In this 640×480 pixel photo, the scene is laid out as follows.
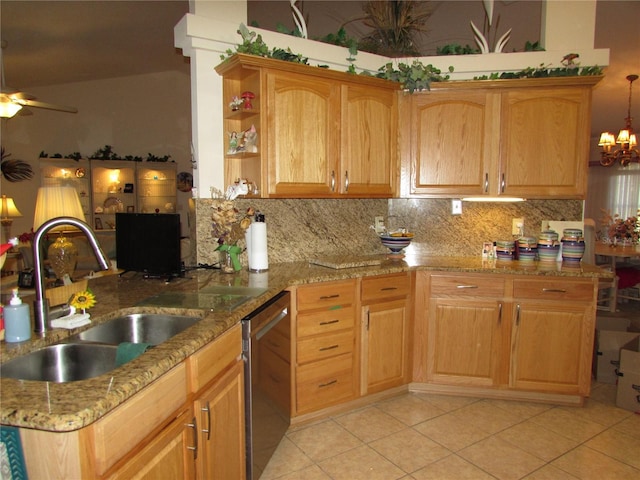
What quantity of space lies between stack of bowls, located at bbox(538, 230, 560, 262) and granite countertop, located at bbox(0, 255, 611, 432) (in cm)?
9

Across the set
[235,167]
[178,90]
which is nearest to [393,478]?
[235,167]

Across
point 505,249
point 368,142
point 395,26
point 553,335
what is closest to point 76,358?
point 368,142

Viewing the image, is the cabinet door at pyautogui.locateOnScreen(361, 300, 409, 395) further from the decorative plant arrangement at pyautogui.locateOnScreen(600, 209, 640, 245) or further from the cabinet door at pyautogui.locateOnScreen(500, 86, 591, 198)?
the decorative plant arrangement at pyautogui.locateOnScreen(600, 209, 640, 245)

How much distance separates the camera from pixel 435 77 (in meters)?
3.11

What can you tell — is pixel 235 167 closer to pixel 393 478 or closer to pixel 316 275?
pixel 316 275

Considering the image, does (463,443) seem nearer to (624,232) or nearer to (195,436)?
(195,436)

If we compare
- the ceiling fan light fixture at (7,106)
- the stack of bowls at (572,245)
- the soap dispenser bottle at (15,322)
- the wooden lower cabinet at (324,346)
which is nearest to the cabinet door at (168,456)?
the soap dispenser bottle at (15,322)

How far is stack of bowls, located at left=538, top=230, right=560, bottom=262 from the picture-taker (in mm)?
3161

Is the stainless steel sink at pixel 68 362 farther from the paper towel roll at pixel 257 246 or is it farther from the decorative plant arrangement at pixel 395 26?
the decorative plant arrangement at pixel 395 26

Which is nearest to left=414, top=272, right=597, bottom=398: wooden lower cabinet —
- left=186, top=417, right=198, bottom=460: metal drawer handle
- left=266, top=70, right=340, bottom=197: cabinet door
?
left=266, top=70, right=340, bottom=197: cabinet door

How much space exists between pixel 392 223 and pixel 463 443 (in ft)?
5.60

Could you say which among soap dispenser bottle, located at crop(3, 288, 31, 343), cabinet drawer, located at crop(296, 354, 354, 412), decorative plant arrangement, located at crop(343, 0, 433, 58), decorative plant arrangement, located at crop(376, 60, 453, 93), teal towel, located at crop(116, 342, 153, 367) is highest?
decorative plant arrangement, located at crop(343, 0, 433, 58)

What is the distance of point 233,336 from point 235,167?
4.70 ft

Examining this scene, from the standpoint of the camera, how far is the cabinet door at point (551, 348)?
2.82m
